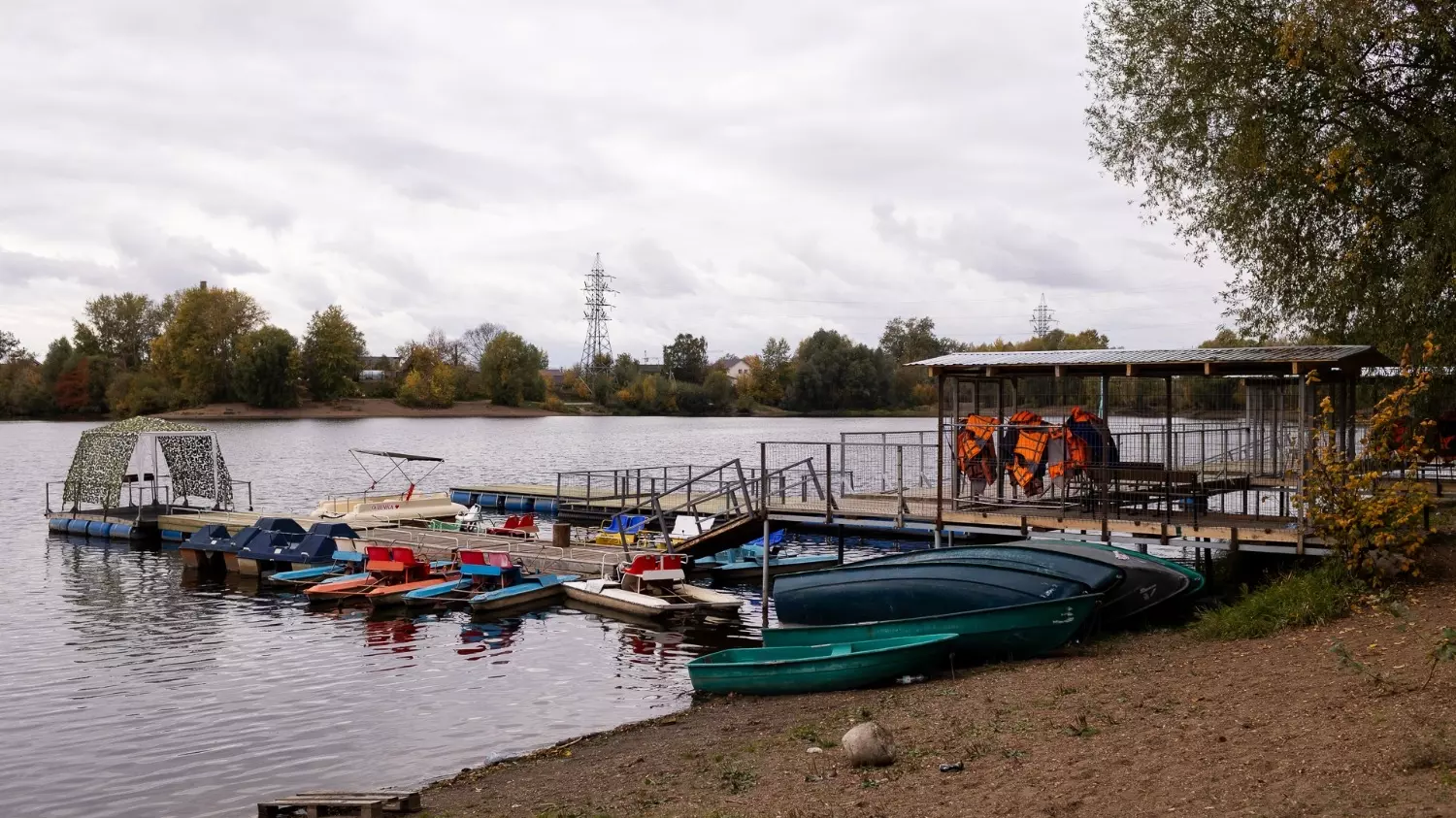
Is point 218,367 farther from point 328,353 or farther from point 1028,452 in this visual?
point 1028,452

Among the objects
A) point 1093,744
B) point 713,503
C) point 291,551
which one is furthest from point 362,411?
point 1093,744

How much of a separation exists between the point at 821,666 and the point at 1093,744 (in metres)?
5.53

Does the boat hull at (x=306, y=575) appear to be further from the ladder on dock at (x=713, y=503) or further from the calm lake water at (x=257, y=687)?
the ladder on dock at (x=713, y=503)

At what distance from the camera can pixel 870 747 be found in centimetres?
1042

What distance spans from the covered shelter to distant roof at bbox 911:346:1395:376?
0.03m

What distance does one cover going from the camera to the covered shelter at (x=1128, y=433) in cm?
1780

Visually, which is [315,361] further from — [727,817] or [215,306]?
[727,817]

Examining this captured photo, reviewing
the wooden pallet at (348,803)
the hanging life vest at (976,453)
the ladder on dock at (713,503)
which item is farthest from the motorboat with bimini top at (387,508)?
the wooden pallet at (348,803)

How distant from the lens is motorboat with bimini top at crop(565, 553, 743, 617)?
23109mm

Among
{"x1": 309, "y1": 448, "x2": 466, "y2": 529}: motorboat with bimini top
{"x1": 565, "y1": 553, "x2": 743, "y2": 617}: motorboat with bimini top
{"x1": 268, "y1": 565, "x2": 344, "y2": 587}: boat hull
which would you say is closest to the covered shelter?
{"x1": 565, "y1": 553, "x2": 743, "y2": 617}: motorboat with bimini top

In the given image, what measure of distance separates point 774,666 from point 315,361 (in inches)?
5521

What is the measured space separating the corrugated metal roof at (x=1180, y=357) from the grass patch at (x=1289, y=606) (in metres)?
3.10

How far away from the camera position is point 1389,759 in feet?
26.2

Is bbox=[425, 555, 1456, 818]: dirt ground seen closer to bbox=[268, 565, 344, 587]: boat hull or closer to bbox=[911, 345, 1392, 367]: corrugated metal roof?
bbox=[911, 345, 1392, 367]: corrugated metal roof
